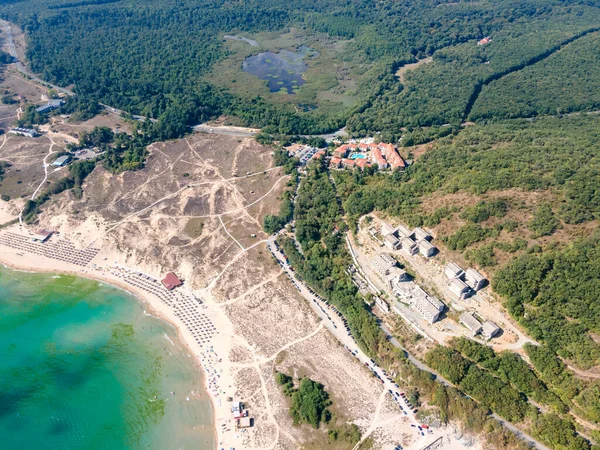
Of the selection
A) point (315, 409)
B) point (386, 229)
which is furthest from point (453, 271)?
point (315, 409)

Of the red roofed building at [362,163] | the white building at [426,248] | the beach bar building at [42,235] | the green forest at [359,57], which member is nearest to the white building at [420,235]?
the white building at [426,248]

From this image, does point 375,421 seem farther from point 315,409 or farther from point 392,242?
point 392,242

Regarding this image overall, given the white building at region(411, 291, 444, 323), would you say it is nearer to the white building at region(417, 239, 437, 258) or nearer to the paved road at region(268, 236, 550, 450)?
the paved road at region(268, 236, 550, 450)

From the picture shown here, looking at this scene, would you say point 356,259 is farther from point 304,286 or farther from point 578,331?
point 578,331

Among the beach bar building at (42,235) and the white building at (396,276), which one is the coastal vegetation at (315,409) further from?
the beach bar building at (42,235)

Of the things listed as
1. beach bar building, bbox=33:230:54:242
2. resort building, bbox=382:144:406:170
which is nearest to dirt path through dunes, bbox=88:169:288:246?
beach bar building, bbox=33:230:54:242

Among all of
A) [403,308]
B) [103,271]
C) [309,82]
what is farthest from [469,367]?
[309,82]
